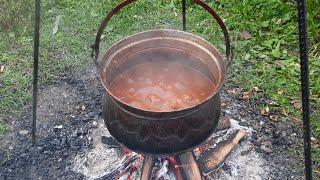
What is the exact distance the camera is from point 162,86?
8.89 ft

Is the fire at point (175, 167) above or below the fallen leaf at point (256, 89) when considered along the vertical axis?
below

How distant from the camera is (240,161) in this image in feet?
10.2

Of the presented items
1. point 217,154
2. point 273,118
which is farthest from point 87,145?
point 273,118

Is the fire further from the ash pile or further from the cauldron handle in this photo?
the cauldron handle

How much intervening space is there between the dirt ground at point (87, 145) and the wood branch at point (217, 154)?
0.08m

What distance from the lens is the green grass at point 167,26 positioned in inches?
147

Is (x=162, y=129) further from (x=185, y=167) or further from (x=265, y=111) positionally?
(x=265, y=111)

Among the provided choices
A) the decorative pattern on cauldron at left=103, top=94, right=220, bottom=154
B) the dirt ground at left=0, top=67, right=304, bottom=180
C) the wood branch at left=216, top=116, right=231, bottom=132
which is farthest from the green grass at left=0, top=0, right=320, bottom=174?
the decorative pattern on cauldron at left=103, top=94, right=220, bottom=154

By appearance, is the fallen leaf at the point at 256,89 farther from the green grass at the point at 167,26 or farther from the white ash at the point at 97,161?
the white ash at the point at 97,161

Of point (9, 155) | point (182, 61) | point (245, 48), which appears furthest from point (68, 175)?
point (245, 48)

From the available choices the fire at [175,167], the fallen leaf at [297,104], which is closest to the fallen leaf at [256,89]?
the fallen leaf at [297,104]

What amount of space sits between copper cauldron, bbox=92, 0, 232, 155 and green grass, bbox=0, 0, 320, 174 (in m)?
1.14

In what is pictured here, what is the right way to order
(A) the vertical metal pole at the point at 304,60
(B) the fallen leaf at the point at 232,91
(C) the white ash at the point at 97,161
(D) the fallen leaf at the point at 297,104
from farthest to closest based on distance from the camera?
1. (B) the fallen leaf at the point at 232,91
2. (D) the fallen leaf at the point at 297,104
3. (C) the white ash at the point at 97,161
4. (A) the vertical metal pole at the point at 304,60

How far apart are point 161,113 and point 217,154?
0.99m
